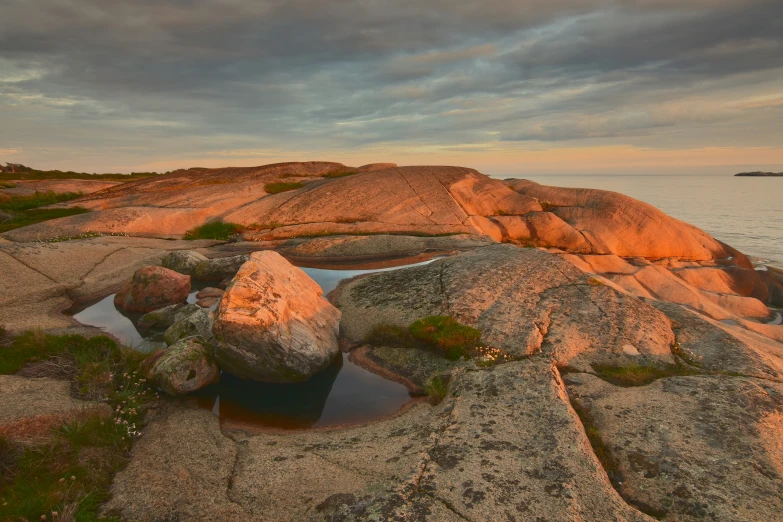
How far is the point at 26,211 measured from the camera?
37.6 m

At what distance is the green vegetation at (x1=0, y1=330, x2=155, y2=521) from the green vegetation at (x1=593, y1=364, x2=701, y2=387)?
1197cm

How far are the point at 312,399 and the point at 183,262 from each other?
14.7 meters

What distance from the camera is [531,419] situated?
9656mm

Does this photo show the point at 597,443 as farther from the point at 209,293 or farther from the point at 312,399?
the point at 209,293

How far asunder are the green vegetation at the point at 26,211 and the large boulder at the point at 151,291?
732 inches

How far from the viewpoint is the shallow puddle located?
1192 cm

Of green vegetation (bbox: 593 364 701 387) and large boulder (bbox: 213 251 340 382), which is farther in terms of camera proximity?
large boulder (bbox: 213 251 340 382)

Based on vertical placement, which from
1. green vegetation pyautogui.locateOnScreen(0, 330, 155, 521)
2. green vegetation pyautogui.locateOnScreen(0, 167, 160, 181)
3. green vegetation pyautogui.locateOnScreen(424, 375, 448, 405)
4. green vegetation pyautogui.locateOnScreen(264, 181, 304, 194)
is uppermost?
green vegetation pyautogui.locateOnScreen(0, 167, 160, 181)

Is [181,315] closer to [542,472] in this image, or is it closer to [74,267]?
[74,267]

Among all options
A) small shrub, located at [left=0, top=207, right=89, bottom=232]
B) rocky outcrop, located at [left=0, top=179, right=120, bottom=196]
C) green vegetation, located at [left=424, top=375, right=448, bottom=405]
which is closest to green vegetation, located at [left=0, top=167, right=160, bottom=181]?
rocky outcrop, located at [left=0, top=179, right=120, bottom=196]

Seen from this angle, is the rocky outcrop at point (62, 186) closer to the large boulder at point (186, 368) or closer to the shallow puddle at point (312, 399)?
the large boulder at point (186, 368)

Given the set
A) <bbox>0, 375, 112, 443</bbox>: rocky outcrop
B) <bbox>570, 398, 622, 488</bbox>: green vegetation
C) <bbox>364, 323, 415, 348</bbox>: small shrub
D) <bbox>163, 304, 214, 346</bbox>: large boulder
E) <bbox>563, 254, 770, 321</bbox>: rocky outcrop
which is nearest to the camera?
<bbox>570, 398, 622, 488</bbox>: green vegetation

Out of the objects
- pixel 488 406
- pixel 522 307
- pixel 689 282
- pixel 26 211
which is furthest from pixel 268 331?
pixel 26 211

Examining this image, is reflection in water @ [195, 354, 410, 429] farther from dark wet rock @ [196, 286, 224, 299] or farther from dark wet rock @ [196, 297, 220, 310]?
dark wet rock @ [196, 286, 224, 299]
